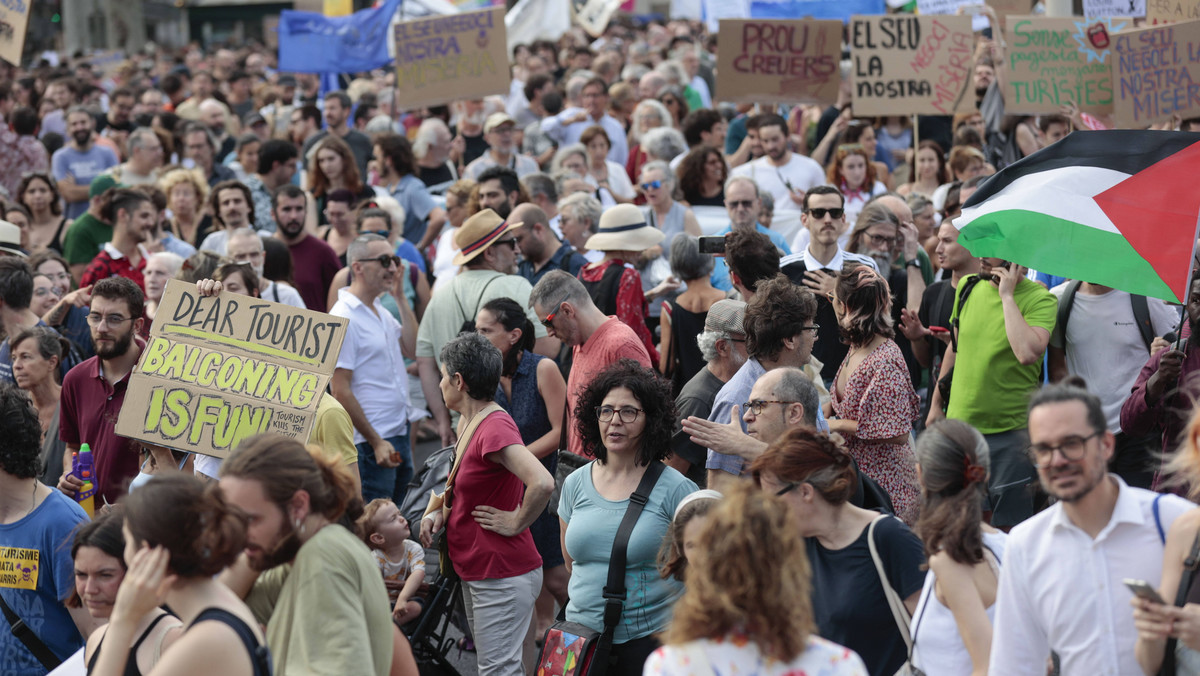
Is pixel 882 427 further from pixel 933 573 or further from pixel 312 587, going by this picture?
pixel 312 587

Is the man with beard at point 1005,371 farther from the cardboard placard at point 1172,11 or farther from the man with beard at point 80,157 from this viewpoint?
the man with beard at point 80,157

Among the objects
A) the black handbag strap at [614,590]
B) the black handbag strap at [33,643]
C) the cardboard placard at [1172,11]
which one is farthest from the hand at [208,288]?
the cardboard placard at [1172,11]

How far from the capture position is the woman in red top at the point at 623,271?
278 inches

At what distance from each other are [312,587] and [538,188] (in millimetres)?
6321

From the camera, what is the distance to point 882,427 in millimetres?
5051

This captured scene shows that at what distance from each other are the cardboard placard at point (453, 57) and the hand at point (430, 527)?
7425 mm

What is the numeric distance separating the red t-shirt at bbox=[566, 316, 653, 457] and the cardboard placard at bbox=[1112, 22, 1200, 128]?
14.8 ft

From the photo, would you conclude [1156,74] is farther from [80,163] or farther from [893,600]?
[80,163]

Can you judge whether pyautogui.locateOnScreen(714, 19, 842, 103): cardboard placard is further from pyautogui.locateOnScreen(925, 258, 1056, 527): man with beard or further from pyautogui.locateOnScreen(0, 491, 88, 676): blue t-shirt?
pyautogui.locateOnScreen(0, 491, 88, 676): blue t-shirt

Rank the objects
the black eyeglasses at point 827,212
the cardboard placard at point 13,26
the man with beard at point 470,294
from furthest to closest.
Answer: the cardboard placard at point 13,26, the man with beard at point 470,294, the black eyeglasses at point 827,212

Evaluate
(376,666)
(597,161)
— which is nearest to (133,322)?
(376,666)

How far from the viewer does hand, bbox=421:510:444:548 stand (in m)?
5.33

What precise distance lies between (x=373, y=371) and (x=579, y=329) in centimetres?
136

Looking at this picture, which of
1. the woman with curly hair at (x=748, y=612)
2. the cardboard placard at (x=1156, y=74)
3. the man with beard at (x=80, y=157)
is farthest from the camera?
the man with beard at (x=80, y=157)
